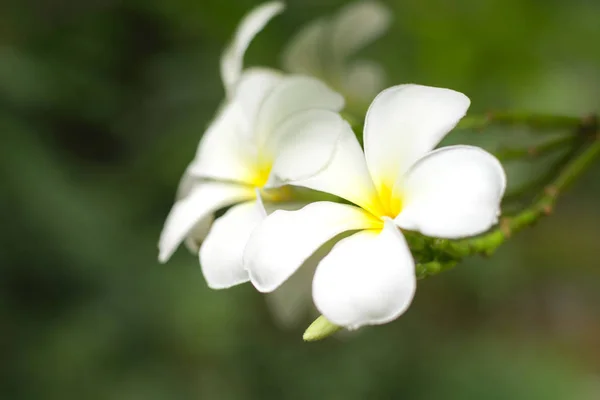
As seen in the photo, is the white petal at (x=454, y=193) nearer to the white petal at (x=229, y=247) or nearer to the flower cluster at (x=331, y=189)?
the flower cluster at (x=331, y=189)

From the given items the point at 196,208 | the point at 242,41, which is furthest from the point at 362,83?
the point at 196,208

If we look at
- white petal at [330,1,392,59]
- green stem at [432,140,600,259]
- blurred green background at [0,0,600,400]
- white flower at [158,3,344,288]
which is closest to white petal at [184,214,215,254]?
white flower at [158,3,344,288]

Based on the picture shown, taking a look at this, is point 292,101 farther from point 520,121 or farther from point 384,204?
point 520,121

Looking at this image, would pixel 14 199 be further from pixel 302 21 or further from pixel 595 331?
pixel 595 331

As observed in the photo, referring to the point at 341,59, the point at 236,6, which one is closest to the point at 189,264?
the point at 236,6

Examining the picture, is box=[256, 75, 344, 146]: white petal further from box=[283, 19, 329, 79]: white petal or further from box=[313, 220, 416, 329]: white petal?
box=[283, 19, 329, 79]: white petal

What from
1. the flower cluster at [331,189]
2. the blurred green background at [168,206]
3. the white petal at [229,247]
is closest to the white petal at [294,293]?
the flower cluster at [331,189]

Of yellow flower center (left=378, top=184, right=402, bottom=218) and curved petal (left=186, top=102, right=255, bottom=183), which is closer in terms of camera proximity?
yellow flower center (left=378, top=184, right=402, bottom=218)
